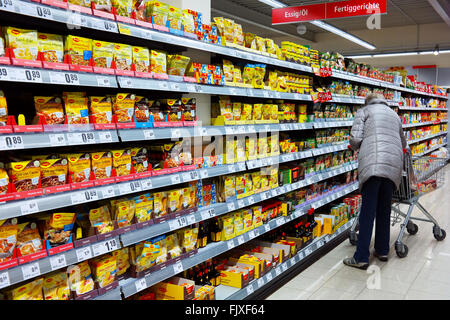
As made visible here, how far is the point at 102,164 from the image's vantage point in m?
2.14

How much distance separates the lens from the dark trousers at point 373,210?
3871 mm

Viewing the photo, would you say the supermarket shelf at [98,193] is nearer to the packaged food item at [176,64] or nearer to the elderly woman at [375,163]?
the packaged food item at [176,64]

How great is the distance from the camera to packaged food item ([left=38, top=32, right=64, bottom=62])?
1.84 meters

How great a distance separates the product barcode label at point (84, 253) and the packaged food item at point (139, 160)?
0.55 metres

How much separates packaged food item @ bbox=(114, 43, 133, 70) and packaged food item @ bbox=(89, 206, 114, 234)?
0.80 m

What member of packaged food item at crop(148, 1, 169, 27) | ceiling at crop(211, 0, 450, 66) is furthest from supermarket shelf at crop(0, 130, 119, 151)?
ceiling at crop(211, 0, 450, 66)

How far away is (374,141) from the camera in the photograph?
387 centimetres


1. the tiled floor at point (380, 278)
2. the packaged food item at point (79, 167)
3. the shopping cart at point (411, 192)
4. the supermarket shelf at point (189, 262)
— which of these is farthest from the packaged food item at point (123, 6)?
the shopping cart at point (411, 192)

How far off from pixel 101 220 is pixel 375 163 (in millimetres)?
2739

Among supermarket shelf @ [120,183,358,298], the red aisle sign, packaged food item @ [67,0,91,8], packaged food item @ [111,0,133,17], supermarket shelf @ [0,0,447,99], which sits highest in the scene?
the red aisle sign

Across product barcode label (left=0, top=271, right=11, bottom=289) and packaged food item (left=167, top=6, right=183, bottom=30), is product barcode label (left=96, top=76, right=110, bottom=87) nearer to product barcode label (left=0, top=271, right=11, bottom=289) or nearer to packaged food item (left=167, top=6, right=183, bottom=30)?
packaged food item (left=167, top=6, right=183, bottom=30)

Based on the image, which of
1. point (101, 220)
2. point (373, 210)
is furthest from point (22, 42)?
point (373, 210)
